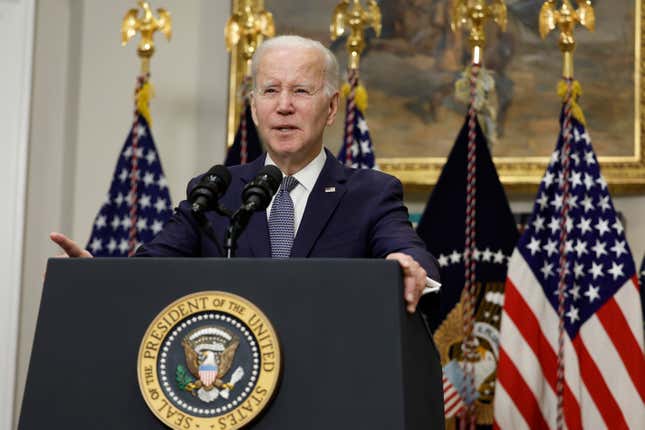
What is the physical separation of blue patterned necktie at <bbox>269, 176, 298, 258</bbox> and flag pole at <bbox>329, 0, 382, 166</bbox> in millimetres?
2930

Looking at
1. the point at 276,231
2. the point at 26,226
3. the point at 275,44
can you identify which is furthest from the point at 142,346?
the point at 26,226

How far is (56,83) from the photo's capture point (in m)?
6.72

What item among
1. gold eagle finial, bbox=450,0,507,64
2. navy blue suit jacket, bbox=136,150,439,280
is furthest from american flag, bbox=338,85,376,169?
navy blue suit jacket, bbox=136,150,439,280

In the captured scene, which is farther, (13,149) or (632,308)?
(13,149)

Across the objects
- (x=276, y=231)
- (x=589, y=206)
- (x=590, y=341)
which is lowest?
(x=590, y=341)

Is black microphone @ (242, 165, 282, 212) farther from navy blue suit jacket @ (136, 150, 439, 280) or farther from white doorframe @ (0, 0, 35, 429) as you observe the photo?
white doorframe @ (0, 0, 35, 429)

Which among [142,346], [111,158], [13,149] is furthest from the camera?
[111,158]

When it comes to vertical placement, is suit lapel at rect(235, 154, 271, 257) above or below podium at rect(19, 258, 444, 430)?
above

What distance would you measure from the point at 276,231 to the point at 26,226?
384 centimetres

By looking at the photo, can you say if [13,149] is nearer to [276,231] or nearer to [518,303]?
[518,303]

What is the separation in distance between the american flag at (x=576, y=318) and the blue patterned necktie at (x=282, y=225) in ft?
8.68

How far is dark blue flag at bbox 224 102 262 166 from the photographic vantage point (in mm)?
6215

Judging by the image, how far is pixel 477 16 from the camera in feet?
18.8

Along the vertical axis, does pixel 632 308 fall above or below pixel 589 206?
below
